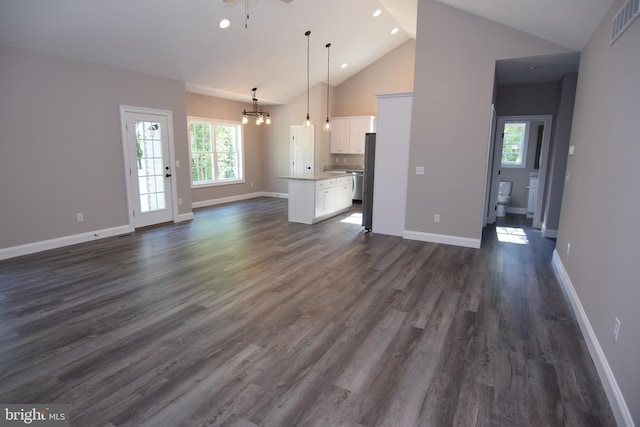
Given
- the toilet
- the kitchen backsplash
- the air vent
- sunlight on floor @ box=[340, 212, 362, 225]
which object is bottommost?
sunlight on floor @ box=[340, 212, 362, 225]

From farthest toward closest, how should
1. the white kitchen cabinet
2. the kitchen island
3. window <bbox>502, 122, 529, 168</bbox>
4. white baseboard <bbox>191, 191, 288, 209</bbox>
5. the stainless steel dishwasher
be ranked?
the stainless steel dishwasher, white baseboard <bbox>191, 191, 288, 209</bbox>, window <bbox>502, 122, 529, 168</bbox>, the white kitchen cabinet, the kitchen island

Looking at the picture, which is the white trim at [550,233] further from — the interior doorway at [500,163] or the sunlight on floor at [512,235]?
the interior doorway at [500,163]

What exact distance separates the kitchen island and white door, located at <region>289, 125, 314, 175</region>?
2.27 m

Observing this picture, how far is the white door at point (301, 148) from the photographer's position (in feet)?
30.3

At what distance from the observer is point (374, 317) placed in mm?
2953

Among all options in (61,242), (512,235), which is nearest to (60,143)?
(61,242)

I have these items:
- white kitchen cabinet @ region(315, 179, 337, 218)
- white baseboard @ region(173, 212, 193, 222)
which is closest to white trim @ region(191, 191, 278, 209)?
white baseboard @ region(173, 212, 193, 222)

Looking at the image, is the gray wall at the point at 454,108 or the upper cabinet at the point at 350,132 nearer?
the gray wall at the point at 454,108

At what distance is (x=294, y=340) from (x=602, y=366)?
2.06m

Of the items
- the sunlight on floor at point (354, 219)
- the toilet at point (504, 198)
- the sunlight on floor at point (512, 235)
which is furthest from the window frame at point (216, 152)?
the toilet at point (504, 198)

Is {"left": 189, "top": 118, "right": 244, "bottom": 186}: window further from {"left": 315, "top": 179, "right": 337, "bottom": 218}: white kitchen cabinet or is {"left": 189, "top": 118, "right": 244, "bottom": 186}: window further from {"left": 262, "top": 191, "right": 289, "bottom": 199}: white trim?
{"left": 315, "top": 179, "right": 337, "bottom": 218}: white kitchen cabinet

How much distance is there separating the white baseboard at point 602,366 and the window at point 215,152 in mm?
7653

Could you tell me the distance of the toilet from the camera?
299 inches

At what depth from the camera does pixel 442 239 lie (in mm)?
5246
